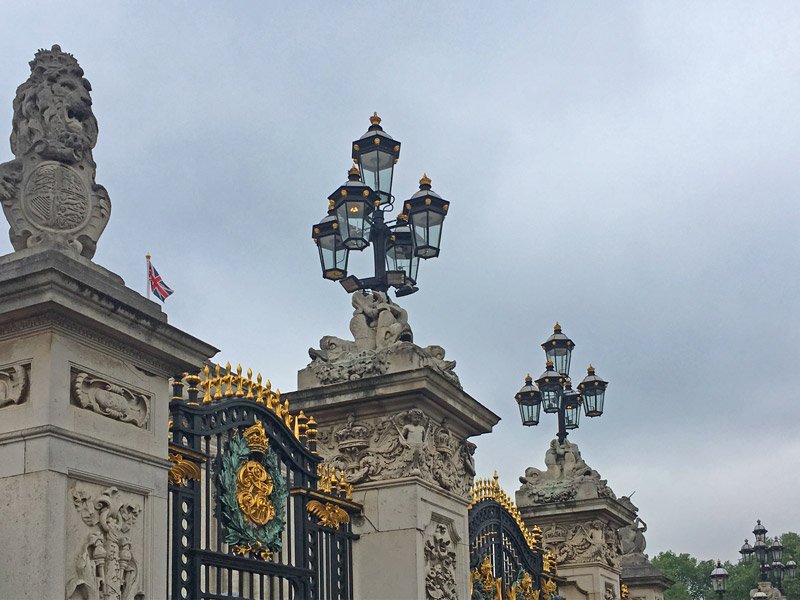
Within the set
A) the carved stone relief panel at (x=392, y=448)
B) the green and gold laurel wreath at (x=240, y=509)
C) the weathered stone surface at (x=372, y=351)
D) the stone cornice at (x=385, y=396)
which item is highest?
the weathered stone surface at (x=372, y=351)

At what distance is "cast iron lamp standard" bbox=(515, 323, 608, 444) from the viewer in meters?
18.0

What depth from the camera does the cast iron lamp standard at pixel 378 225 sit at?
11469 millimetres

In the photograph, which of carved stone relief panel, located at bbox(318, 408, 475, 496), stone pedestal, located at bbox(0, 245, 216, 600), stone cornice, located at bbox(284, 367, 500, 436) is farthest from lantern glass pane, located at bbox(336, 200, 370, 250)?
stone pedestal, located at bbox(0, 245, 216, 600)

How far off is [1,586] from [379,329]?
18.1ft

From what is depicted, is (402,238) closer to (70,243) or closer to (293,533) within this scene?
(293,533)

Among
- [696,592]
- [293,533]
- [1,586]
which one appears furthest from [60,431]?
[696,592]

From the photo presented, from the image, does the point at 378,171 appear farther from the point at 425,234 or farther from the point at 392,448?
the point at 392,448

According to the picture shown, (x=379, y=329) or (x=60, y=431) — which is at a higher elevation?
(x=379, y=329)

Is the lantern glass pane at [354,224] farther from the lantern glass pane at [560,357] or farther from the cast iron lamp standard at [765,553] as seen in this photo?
the cast iron lamp standard at [765,553]

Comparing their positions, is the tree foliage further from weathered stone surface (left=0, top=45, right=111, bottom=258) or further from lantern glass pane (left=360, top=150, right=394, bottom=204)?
weathered stone surface (left=0, top=45, right=111, bottom=258)

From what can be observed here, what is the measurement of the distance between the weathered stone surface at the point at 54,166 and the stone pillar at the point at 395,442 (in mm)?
3909

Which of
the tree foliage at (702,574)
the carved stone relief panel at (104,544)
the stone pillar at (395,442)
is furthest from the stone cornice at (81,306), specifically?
the tree foliage at (702,574)

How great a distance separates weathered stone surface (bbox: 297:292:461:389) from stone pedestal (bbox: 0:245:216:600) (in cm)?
367

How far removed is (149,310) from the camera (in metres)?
7.83
